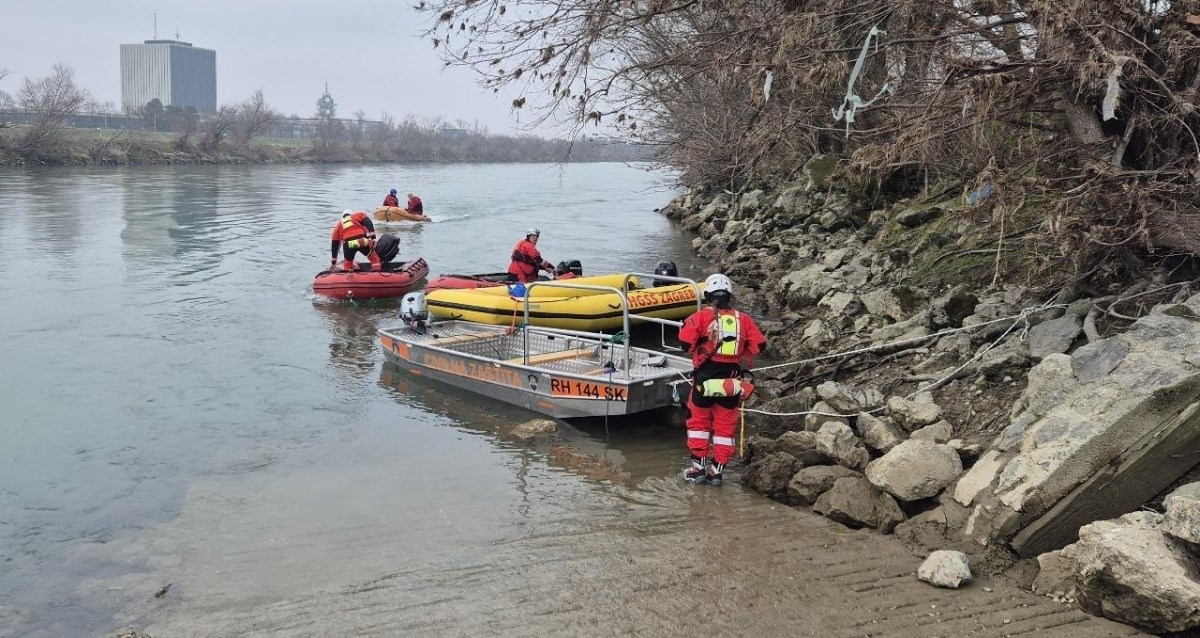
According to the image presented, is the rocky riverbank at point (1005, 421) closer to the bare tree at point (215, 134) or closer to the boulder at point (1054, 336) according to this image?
the boulder at point (1054, 336)

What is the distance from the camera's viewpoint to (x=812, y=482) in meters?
6.46

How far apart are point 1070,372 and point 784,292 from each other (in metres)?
7.35

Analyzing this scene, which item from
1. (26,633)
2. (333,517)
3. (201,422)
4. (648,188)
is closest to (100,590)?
(26,633)

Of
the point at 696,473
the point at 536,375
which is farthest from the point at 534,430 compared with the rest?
the point at 696,473

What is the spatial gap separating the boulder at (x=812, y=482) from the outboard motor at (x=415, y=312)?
232 inches

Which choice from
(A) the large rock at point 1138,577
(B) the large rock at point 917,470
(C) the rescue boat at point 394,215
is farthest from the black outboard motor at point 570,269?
(C) the rescue boat at point 394,215

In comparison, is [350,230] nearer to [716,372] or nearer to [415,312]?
[415,312]

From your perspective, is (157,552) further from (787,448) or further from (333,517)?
(787,448)

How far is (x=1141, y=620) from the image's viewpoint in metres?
4.29

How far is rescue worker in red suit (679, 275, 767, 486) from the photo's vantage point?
6.97 m

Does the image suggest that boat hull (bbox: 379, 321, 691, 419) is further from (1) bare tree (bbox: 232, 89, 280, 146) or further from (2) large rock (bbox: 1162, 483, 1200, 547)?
(1) bare tree (bbox: 232, 89, 280, 146)

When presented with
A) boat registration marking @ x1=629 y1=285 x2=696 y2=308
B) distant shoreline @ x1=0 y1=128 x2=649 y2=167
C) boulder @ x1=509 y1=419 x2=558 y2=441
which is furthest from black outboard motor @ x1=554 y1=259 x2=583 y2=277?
distant shoreline @ x1=0 y1=128 x2=649 y2=167

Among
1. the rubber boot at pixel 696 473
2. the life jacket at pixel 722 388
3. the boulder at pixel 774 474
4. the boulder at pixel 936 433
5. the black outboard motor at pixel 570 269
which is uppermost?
the black outboard motor at pixel 570 269

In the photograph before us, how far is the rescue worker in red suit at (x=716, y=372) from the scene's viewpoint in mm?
6973
